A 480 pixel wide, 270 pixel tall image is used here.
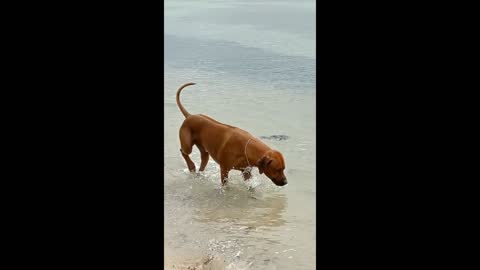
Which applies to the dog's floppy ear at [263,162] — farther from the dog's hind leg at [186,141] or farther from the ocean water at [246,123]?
the dog's hind leg at [186,141]

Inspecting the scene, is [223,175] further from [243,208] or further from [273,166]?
[273,166]

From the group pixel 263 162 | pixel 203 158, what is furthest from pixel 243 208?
pixel 203 158

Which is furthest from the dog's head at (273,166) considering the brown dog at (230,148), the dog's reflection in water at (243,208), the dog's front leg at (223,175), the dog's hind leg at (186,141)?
the dog's hind leg at (186,141)

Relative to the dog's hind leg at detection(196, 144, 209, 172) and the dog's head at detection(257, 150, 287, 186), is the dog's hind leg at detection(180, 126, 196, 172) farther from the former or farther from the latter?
the dog's head at detection(257, 150, 287, 186)

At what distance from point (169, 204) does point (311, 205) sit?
1.16 m

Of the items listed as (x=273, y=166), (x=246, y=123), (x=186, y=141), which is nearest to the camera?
(x=273, y=166)

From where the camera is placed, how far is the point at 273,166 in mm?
5055

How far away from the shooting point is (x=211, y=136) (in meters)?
5.45

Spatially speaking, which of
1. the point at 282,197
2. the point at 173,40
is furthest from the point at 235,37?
the point at 282,197

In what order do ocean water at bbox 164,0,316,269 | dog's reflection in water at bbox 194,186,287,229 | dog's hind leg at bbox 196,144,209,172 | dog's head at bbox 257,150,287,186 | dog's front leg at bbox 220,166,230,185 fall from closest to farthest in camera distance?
ocean water at bbox 164,0,316,269
dog's reflection in water at bbox 194,186,287,229
dog's head at bbox 257,150,287,186
dog's front leg at bbox 220,166,230,185
dog's hind leg at bbox 196,144,209,172

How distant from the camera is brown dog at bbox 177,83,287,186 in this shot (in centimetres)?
508

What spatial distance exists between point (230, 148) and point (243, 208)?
1.77 ft

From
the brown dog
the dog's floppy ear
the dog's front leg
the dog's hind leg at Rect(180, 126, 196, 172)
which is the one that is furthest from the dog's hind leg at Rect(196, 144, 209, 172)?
the dog's floppy ear

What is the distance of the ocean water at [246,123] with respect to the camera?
4.39 m
